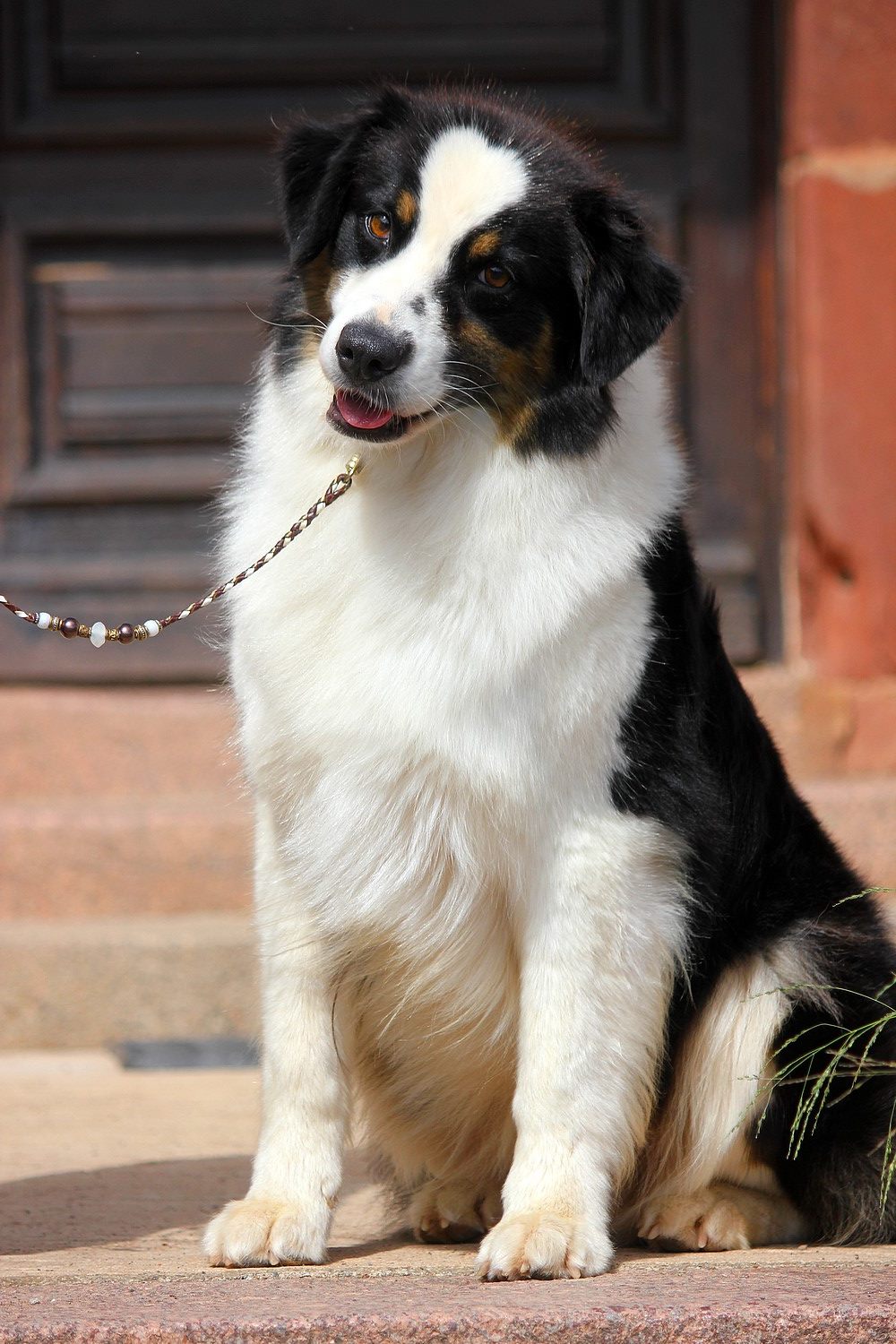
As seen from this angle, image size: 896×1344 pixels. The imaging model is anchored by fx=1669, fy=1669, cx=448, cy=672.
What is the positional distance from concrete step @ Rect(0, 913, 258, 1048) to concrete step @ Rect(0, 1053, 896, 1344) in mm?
1105

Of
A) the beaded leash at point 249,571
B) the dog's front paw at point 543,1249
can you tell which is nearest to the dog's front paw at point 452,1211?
the dog's front paw at point 543,1249

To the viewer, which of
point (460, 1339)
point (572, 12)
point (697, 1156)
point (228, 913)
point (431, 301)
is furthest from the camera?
point (572, 12)

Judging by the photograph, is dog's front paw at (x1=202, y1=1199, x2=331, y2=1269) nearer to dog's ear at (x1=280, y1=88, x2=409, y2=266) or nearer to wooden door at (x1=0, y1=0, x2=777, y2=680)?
dog's ear at (x1=280, y1=88, x2=409, y2=266)

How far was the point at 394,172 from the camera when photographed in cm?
254

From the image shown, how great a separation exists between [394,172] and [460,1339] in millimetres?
1653

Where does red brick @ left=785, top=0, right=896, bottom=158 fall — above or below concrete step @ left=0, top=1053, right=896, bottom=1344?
above

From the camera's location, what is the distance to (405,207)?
2.49 m

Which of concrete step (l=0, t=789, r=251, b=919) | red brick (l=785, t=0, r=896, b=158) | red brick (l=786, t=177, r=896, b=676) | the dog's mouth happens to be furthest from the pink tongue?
red brick (l=785, t=0, r=896, b=158)

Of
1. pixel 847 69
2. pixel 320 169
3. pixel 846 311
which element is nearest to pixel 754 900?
pixel 320 169

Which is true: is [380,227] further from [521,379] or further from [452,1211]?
[452,1211]

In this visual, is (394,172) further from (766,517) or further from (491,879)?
(766,517)

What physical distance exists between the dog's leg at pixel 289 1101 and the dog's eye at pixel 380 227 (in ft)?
2.95

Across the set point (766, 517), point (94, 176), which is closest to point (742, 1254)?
point (766, 517)

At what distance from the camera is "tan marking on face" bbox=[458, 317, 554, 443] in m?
2.53
